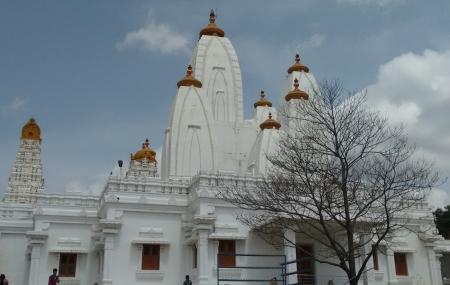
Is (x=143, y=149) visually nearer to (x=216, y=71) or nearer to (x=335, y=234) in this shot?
(x=216, y=71)

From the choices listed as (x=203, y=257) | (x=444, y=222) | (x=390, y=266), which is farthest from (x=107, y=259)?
(x=444, y=222)

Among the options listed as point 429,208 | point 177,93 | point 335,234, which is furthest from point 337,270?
point 177,93

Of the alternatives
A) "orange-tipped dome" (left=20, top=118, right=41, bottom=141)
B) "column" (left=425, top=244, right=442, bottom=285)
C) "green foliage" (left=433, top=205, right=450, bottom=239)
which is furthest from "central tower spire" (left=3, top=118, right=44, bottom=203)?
"green foliage" (left=433, top=205, right=450, bottom=239)

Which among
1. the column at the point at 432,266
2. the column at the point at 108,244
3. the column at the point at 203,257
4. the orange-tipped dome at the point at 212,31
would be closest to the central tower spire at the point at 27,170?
the orange-tipped dome at the point at 212,31

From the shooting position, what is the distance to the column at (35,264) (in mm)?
25478

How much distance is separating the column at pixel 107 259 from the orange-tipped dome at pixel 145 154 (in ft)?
52.3

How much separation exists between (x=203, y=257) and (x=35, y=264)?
8772 mm

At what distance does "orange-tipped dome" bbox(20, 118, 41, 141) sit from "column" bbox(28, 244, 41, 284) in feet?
87.3

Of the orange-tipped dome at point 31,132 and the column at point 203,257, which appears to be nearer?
the column at point 203,257

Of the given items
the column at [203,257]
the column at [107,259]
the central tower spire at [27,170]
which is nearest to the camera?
the column at [203,257]

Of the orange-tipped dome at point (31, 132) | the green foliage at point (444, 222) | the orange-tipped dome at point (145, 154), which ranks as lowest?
the green foliage at point (444, 222)

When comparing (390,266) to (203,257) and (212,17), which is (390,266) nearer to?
(203,257)

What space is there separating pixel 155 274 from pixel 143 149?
1721 centimetres

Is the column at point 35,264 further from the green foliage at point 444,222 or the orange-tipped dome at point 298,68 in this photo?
the green foliage at point 444,222
